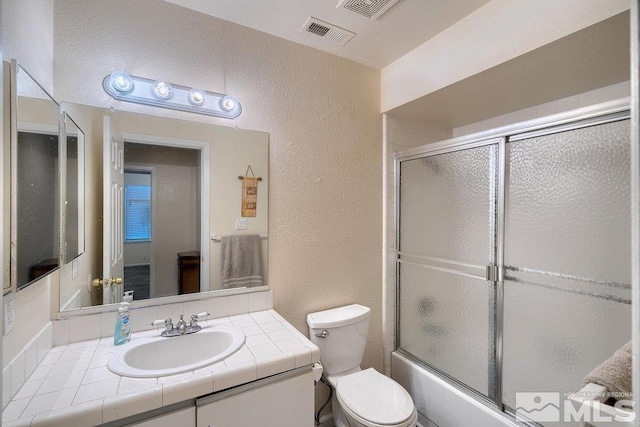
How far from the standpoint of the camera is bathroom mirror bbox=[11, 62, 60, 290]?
2.91 feet

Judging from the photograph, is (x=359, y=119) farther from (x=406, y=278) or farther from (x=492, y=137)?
(x=406, y=278)

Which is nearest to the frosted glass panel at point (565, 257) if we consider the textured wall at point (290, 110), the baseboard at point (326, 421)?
the textured wall at point (290, 110)

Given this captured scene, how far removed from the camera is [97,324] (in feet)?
4.41

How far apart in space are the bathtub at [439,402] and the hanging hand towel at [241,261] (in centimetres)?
123

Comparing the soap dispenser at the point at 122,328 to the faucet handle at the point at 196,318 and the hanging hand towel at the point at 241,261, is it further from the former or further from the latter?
the hanging hand towel at the point at 241,261

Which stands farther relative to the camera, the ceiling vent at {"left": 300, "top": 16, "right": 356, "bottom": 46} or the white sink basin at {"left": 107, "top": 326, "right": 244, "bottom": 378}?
the ceiling vent at {"left": 300, "top": 16, "right": 356, "bottom": 46}

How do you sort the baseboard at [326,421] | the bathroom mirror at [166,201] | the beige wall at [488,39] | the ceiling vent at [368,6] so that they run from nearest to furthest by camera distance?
the beige wall at [488,39], the bathroom mirror at [166,201], the ceiling vent at [368,6], the baseboard at [326,421]

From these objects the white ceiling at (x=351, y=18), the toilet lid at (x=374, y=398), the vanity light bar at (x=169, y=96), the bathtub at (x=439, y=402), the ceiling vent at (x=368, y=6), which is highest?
the white ceiling at (x=351, y=18)

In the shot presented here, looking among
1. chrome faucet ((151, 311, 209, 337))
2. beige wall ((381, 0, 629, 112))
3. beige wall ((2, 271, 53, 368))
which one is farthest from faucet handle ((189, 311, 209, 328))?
beige wall ((381, 0, 629, 112))

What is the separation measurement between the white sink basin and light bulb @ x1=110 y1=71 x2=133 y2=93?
3.75 ft

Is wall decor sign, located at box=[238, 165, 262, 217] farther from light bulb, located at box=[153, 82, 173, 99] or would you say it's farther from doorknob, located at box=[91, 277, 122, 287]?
doorknob, located at box=[91, 277, 122, 287]

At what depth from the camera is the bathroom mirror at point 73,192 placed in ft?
4.05

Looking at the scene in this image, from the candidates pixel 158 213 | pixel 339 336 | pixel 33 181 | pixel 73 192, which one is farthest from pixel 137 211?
pixel 339 336

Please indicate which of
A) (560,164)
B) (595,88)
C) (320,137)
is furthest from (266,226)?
(595,88)
